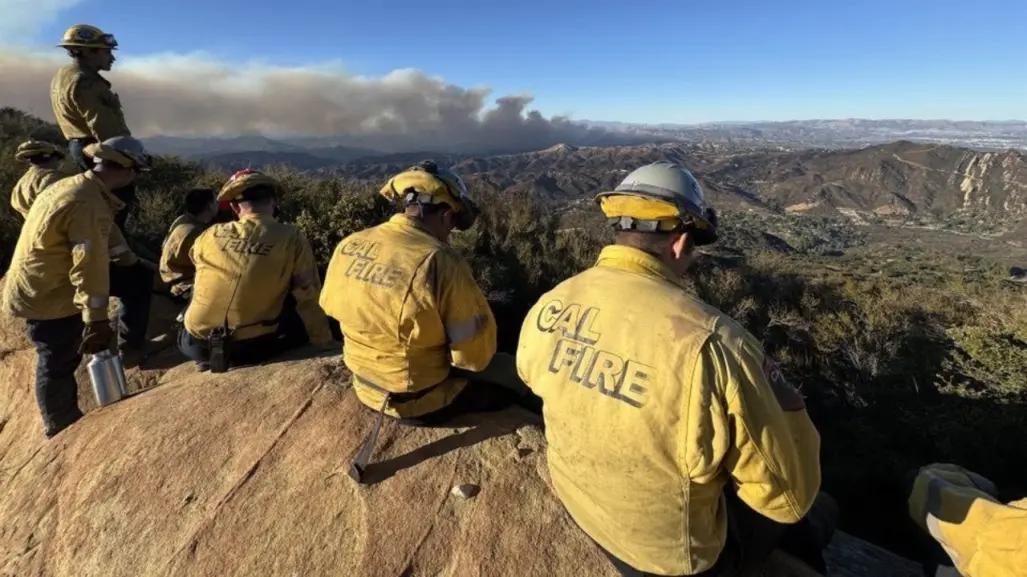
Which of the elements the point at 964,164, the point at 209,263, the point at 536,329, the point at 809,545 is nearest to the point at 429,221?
the point at 536,329

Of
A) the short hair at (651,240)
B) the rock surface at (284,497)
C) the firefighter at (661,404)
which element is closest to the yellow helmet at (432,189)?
the firefighter at (661,404)

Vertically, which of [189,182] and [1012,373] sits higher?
[189,182]

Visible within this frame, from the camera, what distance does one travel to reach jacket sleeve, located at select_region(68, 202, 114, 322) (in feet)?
14.4

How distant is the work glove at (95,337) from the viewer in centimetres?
448

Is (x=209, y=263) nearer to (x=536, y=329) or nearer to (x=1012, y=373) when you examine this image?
(x=536, y=329)

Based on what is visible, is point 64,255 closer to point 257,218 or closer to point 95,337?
point 95,337

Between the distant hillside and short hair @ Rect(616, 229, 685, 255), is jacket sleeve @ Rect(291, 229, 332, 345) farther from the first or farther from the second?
the distant hillside

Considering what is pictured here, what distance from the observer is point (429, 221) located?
3566 millimetres

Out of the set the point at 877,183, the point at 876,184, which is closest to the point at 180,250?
the point at 876,184

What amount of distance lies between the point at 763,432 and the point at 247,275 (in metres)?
4.09

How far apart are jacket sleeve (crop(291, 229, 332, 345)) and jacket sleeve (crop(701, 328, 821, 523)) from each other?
3.78 metres

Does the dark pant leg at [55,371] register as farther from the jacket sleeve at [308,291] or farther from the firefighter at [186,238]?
the jacket sleeve at [308,291]

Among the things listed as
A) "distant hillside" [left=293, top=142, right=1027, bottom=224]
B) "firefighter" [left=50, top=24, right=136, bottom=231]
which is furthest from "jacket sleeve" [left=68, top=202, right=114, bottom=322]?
"distant hillside" [left=293, top=142, right=1027, bottom=224]

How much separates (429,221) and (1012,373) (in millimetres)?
10495
